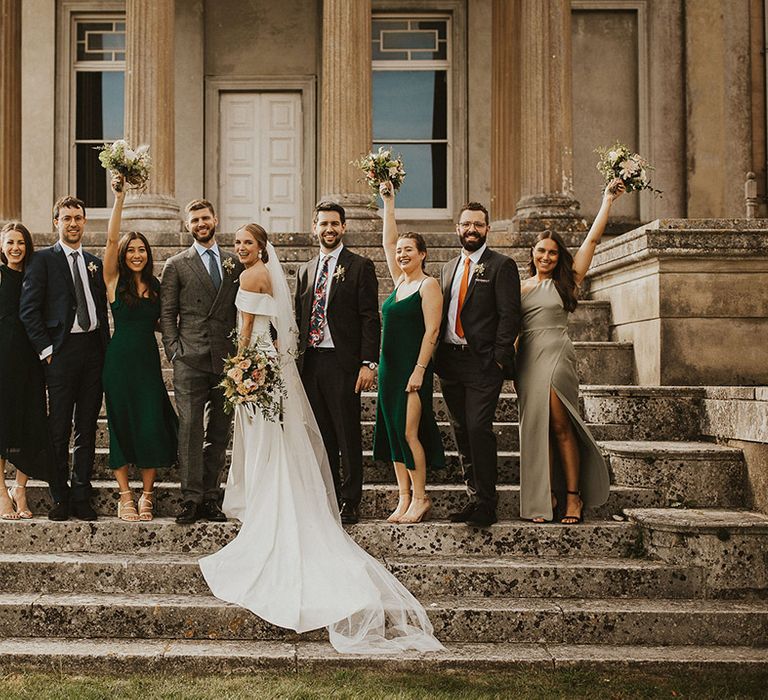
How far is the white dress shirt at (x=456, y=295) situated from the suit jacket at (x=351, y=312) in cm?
45

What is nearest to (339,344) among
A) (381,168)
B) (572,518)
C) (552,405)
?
(381,168)

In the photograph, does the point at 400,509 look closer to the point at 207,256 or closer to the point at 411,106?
the point at 207,256

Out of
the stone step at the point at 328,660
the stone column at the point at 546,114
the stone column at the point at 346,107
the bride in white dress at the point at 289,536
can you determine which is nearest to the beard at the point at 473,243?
the bride in white dress at the point at 289,536

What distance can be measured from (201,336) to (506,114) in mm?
7422

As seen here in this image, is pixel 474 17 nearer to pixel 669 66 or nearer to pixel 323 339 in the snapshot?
pixel 669 66

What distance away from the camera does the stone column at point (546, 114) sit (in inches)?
437

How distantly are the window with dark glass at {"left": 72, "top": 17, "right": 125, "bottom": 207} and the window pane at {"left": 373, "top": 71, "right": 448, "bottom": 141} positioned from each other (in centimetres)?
377

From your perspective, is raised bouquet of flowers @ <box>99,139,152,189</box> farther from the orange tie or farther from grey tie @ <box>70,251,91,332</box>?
the orange tie

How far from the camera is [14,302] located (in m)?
6.39

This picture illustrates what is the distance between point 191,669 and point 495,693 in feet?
5.07

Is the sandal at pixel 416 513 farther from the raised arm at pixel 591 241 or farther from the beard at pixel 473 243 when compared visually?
the raised arm at pixel 591 241

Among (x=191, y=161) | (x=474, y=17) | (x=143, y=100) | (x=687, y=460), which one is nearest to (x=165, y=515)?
(x=687, y=460)

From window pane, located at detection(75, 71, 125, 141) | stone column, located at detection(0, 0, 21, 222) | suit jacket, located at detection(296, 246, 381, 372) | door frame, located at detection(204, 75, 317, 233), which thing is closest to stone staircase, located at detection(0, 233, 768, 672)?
suit jacket, located at detection(296, 246, 381, 372)

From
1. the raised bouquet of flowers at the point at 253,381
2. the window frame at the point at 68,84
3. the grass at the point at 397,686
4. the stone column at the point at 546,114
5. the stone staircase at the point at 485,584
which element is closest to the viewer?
the grass at the point at 397,686
